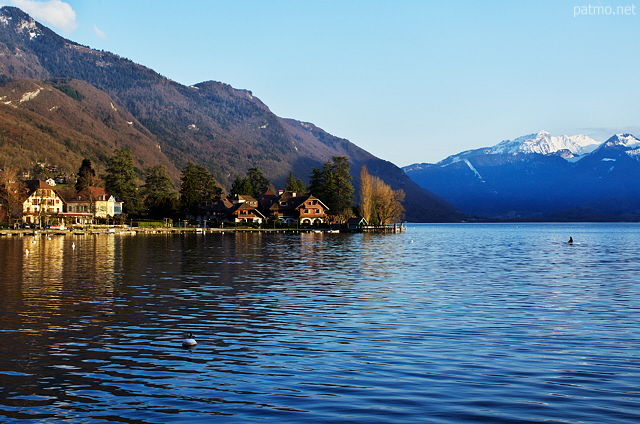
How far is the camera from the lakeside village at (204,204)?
6481 inches

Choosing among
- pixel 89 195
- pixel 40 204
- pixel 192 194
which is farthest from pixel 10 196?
pixel 192 194

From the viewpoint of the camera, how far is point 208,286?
124 feet

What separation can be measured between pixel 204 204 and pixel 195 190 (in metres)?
12.3

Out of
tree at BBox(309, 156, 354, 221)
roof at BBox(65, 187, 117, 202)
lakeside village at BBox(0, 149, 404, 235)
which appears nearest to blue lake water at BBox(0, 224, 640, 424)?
lakeside village at BBox(0, 149, 404, 235)

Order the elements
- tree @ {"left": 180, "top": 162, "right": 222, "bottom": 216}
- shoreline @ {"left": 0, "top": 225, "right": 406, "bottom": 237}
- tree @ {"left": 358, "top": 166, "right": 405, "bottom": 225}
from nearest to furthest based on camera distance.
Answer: shoreline @ {"left": 0, "top": 225, "right": 406, "bottom": 237} < tree @ {"left": 358, "top": 166, "right": 405, "bottom": 225} < tree @ {"left": 180, "top": 162, "right": 222, "bottom": 216}

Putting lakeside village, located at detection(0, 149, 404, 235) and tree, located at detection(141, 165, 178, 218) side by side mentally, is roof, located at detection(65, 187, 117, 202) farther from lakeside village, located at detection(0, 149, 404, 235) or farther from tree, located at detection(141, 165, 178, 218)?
tree, located at detection(141, 165, 178, 218)

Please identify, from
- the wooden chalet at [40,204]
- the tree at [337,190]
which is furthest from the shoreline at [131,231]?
the wooden chalet at [40,204]

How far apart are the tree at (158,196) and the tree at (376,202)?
2245 inches

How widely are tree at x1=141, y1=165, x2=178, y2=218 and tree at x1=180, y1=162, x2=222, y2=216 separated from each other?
379cm

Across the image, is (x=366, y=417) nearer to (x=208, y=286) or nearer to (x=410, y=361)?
(x=410, y=361)

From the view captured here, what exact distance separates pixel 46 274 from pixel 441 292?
97.0 feet

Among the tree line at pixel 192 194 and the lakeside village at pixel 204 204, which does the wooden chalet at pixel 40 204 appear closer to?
the lakeside village at pixel 204 204

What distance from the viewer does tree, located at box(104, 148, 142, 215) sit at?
178875 millimetres

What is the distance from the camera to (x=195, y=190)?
184 meters
